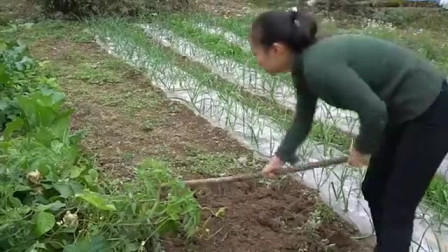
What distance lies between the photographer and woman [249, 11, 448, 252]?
216cm

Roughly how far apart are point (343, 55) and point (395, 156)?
1.55 ft

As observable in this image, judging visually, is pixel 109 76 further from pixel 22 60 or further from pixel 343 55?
pixel 343 55

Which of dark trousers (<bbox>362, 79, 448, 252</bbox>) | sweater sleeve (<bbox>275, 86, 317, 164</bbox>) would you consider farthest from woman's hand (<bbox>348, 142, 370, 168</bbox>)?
sweater sleeve (<bbox>275, 86, 317, 164</bbox>)

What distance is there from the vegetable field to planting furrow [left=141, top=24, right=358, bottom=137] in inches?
0.6

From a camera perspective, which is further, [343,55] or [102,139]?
[102,139]

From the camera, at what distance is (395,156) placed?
2461 millimetres

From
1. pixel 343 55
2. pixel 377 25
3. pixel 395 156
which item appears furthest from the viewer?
pixel 377 25

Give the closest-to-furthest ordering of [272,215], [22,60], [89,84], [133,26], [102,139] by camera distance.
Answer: [272,215] < [102,139] < [22,60] < [89,84] < [133,26]

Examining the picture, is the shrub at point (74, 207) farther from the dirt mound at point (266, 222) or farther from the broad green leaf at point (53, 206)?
the dirt mound at point (266, 222)

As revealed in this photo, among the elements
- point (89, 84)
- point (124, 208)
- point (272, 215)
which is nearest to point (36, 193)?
point (124, 208)

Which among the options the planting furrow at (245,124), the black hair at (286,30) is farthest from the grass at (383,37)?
the black hair at (286,30)

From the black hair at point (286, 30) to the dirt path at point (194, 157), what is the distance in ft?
3.41

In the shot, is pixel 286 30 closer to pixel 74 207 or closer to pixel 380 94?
pixel 380 94

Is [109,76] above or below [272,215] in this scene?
below
